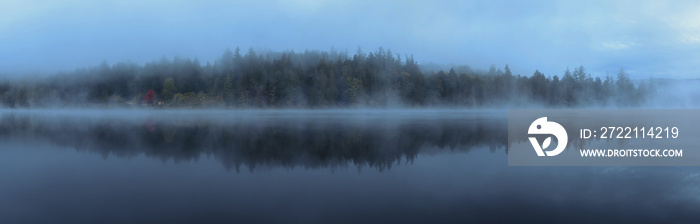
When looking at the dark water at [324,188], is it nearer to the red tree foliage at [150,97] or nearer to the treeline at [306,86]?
the treeline at [306,86]

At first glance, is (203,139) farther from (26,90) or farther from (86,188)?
(26,90)

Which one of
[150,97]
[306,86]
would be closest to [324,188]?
[306,86]

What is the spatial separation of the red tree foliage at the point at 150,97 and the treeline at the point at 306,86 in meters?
0.20

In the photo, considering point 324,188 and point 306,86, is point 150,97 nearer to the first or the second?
point 306,86

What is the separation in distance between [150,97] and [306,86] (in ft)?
124

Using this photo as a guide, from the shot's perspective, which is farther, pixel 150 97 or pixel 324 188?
pixel 150 97

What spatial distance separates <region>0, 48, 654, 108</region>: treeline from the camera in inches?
3132

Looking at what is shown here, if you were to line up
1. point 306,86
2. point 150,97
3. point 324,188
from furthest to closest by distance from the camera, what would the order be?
point 150,97, point 306,86, point 324,188

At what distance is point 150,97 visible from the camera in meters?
91.0

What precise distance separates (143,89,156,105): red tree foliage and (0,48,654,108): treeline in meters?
0.20

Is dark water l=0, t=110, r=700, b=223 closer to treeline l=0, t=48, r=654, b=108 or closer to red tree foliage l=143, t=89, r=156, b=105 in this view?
treeline l=0, t=48, r=654, b=108

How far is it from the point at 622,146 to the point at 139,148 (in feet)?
60.3

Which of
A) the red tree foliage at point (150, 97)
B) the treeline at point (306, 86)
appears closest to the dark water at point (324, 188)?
the treeline at point (306, 86)

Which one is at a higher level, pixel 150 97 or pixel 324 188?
pixel 150 97
